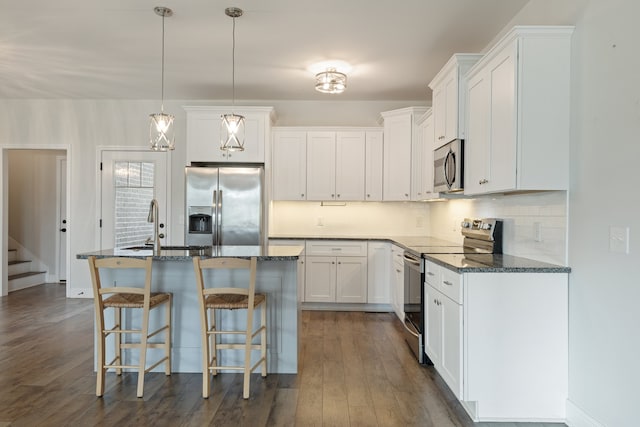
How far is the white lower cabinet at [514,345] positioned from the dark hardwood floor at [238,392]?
130mm

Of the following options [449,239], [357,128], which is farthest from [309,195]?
[449,239]

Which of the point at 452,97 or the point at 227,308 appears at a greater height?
the point at 452,97

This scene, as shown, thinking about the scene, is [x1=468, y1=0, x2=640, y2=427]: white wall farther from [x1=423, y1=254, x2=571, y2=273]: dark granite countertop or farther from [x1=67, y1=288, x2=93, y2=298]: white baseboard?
[x1=67, y1=288, x2=93, y2=298]: white baseboard

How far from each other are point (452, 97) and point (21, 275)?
A: 665 cm

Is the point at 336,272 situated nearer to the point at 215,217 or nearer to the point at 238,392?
the point at 215,217

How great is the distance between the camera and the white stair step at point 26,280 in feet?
19.7

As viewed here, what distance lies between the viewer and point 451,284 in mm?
2537

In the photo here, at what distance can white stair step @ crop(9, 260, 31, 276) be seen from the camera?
6.28 metres

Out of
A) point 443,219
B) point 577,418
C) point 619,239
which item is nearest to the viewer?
point 619,239

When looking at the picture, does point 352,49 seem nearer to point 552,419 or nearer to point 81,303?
point 552,419

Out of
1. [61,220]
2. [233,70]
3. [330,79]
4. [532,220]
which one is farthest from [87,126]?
[532,220]

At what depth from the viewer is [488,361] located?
2.33 meters

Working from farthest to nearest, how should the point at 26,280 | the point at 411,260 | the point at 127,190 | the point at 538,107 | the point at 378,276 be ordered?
1. the point at 26,280
2. the point at 127,190
3. the point at 378,276
4. the point at 411,260
5. the point at 538,107

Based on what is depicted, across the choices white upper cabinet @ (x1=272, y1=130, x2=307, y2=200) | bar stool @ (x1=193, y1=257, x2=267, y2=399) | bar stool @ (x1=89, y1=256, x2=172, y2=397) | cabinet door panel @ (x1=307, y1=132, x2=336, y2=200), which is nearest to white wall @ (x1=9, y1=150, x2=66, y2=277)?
white upper cabinet @ (x1=272, y1=130, x2=307, y2=200)
